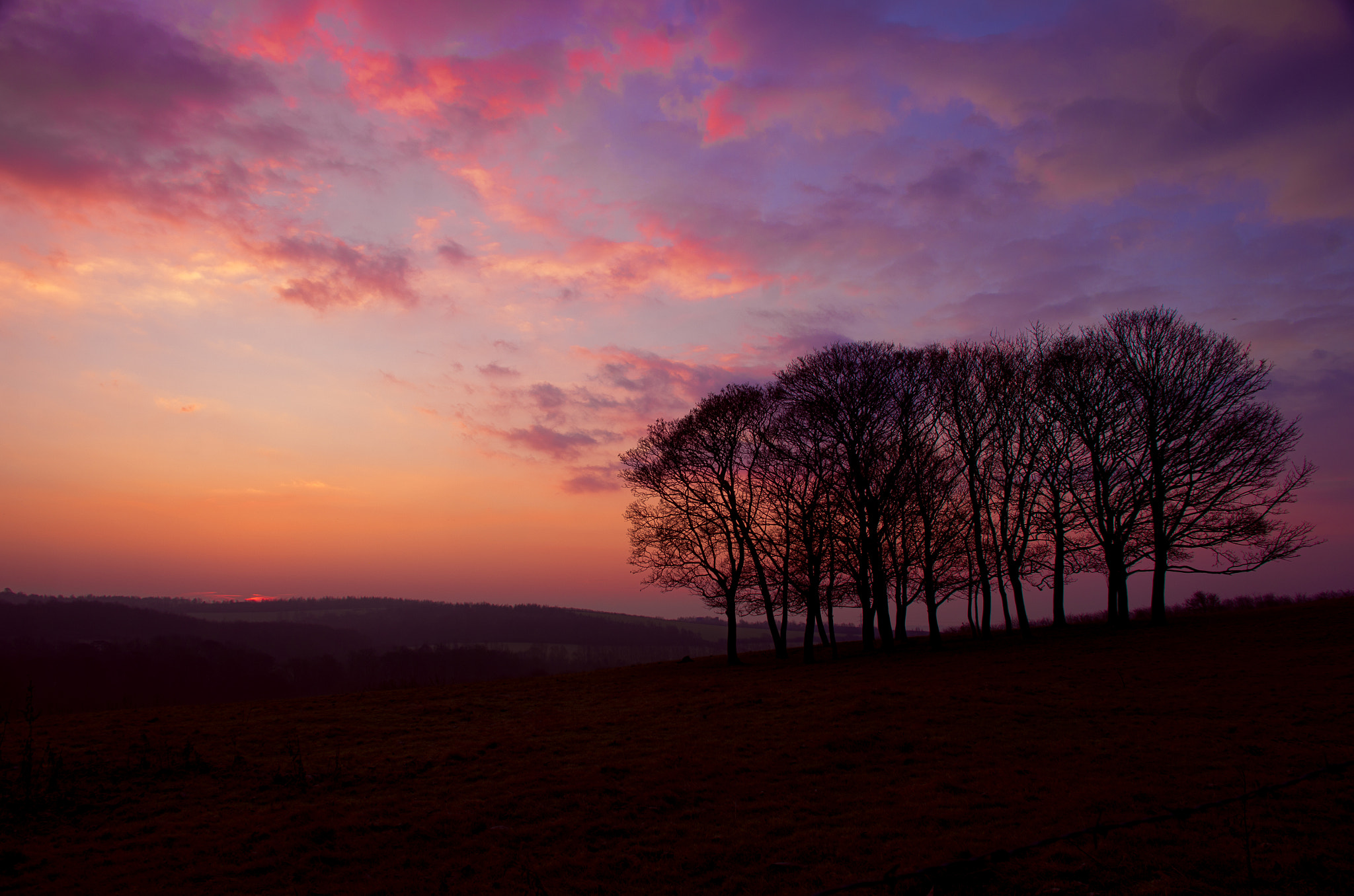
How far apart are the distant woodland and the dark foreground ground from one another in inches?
174

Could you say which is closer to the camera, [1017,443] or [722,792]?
[722,792]

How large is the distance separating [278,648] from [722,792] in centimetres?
12947

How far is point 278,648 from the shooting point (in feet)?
372

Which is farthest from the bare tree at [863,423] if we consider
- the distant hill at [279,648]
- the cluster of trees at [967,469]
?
the distant hill at [279,648]

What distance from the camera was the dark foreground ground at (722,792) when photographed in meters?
8.14

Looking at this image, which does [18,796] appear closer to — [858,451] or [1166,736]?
[1166,736]

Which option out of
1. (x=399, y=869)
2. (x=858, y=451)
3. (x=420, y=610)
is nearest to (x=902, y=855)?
(x=399, y=869)

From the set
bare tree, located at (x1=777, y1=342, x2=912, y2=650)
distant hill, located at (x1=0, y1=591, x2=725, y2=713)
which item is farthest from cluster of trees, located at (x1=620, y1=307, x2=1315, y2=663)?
distant hill, located at (x1=0, y1=591, x2=725, y2=713)

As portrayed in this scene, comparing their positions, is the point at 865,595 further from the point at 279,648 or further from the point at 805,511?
the point at 279,648

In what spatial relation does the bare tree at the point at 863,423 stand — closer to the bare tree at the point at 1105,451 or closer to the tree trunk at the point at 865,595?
the tree trunk at the point at 865,595

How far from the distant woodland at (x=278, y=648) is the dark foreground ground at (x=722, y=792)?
4421 mm

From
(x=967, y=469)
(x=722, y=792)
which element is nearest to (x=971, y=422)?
(x=967, y=469)

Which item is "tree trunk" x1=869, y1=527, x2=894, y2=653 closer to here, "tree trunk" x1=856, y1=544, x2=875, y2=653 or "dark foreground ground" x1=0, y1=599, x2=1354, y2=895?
"tree trunk" x1=856, y1=544, x2=875, y2=653

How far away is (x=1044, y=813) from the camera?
9.44 metres
